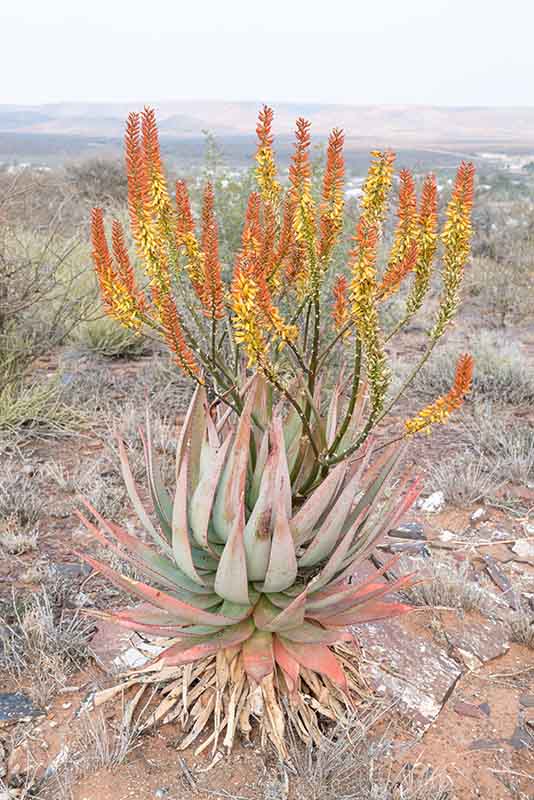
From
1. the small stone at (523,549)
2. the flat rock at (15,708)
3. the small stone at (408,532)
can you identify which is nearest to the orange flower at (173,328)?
the flat rock at (15,708)

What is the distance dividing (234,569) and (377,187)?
116cm

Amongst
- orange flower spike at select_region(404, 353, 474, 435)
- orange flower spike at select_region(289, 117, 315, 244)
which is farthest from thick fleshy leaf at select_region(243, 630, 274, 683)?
orange flower spike at select_region(289, 117, 315, 244)

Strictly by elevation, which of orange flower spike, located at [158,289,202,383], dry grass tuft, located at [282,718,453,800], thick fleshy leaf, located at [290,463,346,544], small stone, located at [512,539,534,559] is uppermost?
orange flower spike, located at [158,289,202,383]

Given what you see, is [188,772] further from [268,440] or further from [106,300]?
[106,300]

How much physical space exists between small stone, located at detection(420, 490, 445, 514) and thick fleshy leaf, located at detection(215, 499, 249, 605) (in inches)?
89.7

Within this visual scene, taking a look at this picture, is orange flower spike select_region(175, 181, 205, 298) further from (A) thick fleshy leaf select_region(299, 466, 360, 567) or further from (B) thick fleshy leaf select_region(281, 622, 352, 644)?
(B) thick fleshy leaf select_region(281, 622, 352, 644)

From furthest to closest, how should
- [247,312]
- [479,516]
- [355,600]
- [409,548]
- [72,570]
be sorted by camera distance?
1. [479,516]
2. [409,548]
3. [72,570]
4. [355,600]
5. [247,312]

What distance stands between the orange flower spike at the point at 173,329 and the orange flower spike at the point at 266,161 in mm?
501

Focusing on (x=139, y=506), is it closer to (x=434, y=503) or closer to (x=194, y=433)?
(x=194, y=433)

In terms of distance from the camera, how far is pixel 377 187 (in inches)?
79.2

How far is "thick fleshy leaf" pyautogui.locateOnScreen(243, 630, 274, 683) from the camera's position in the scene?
7.18 ft

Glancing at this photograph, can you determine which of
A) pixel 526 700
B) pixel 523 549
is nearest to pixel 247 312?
pixel 526 700

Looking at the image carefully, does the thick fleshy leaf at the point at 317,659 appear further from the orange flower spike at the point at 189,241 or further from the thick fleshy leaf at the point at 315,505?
the orange flower spike at the point at 189,241

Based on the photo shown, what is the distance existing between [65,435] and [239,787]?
11.3ft
